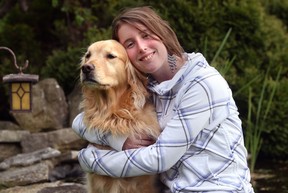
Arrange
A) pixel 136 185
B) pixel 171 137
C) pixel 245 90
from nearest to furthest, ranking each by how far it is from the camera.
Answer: pixel 171 137
pixel 136 185
pixel 245 90

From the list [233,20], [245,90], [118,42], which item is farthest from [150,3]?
[118,42]

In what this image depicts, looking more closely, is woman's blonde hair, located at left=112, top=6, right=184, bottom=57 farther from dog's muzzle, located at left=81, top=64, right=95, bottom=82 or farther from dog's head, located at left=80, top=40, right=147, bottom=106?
dog's muzzle, located at left=81, top=64, right=95, bottom=82

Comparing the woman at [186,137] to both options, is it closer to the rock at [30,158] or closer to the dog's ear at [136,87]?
the dog's ear at [136,87]

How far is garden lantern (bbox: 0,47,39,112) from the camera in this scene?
345 centimetres

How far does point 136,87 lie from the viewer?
309cm

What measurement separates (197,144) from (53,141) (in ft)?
9.07

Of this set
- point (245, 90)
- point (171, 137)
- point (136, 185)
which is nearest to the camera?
point (171, 137)

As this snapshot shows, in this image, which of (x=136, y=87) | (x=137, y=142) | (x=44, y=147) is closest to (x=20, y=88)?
(x=136, y=87)

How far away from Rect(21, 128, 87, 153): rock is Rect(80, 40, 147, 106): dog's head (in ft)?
7.33

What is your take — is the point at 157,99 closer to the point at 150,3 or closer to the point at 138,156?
the point at 138,156

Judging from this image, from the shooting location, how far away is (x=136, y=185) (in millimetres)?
3016

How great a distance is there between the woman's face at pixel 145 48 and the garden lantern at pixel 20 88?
0.74m

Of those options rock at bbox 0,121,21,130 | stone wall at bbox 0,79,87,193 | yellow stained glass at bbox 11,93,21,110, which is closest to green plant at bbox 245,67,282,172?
stone wall at bbox 0,79,87,193

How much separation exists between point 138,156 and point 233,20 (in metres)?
3.34
